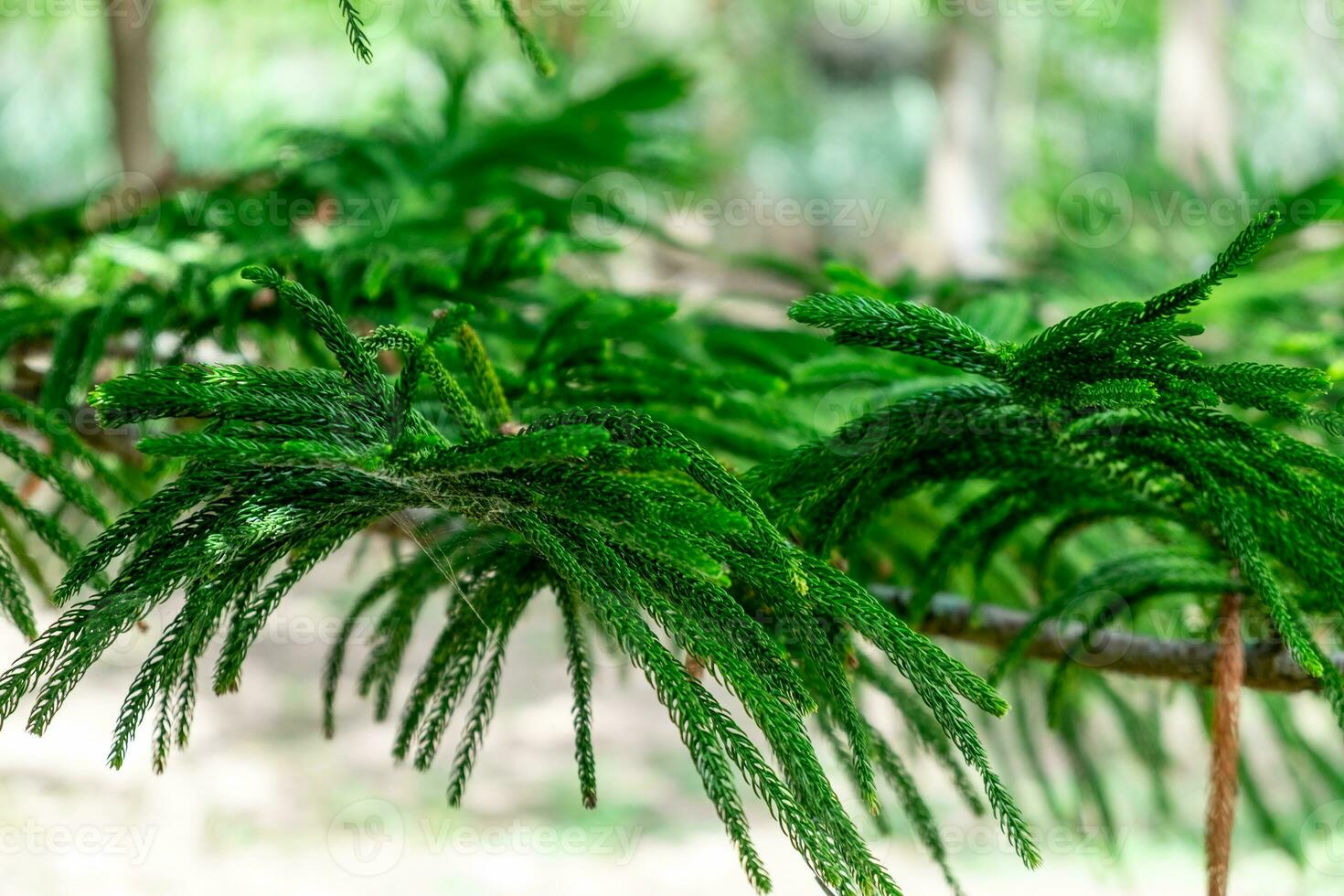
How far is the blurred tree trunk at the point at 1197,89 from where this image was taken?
176 inches

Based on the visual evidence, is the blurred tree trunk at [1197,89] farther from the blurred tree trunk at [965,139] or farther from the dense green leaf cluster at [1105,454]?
the dense green leaf cluster at [1105,454]

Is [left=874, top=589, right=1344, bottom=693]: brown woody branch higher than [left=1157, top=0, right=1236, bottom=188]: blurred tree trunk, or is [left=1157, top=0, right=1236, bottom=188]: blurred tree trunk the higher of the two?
[left=1157, top=0, right=1236, bottom=188]: blurred tree trunk

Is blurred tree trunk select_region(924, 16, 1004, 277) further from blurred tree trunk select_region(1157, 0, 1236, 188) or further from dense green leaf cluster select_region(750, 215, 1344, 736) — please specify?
dense green leaf cluster select_region(750, 215, 1344, 736)

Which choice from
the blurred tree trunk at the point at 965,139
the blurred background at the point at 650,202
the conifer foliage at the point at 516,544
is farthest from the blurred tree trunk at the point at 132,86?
the blurred tree trunk at the point at 965,139

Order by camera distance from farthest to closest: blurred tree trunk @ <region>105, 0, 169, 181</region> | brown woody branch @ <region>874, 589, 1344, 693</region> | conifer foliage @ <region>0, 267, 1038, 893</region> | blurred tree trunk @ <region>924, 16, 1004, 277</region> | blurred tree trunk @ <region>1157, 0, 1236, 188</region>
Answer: blurred tree trunk @ <region>924, 16, 1004, 277</region>
blurred tree trunk @ <region>1157, 0, 1236, 188</region>
blurred tree trunk @ <region>105, 0, 169, 181</region>
brown woody branch @ <region>874, 589, 1344, 693</region>
conifer foliage @ <region>0, 267, 1038, 893</region>

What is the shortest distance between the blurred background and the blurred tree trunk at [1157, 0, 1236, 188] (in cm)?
1

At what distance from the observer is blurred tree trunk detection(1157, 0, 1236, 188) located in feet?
14.6

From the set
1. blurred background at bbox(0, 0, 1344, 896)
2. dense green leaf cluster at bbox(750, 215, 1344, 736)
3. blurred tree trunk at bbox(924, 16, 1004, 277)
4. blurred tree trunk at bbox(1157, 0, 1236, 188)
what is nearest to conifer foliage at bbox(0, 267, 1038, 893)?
dense green leaf cluster at bbox(750, 215, 1344, 736)

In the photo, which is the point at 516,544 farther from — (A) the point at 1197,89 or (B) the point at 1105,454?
(A) the point at 1197,89

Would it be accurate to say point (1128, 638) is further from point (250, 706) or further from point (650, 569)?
point (250, 706)

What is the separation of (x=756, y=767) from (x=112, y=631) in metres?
0.25

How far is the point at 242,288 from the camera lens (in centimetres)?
77

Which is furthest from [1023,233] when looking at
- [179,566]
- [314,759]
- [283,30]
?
[179,566]

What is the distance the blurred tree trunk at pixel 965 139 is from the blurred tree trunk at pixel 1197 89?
813 millimetres
